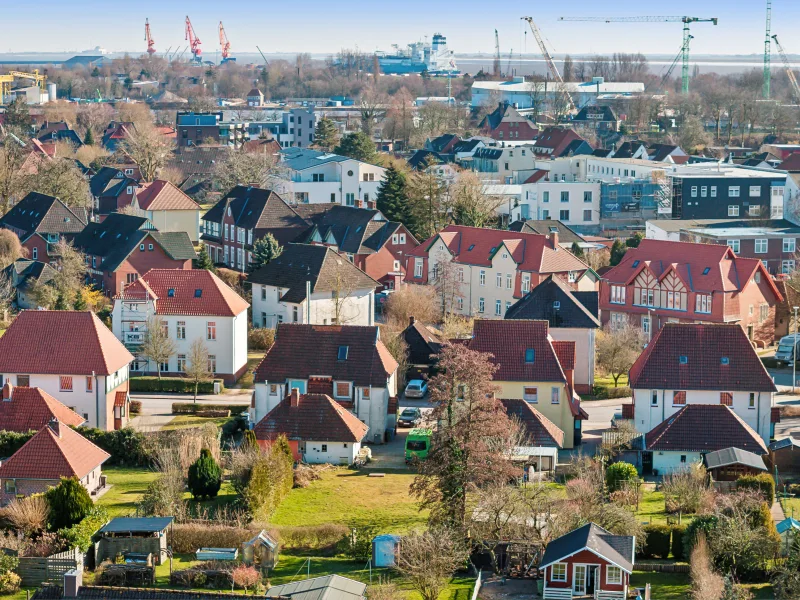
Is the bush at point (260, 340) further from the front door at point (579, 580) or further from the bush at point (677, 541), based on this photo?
the front door at point (579, 580)

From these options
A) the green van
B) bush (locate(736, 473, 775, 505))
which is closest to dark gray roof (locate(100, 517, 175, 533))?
the green van

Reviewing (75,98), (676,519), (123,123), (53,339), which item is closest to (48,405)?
(53,339)

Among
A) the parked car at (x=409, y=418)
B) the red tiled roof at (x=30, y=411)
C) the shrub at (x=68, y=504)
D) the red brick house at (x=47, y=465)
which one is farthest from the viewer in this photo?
the parked car at (x=409, y=418)

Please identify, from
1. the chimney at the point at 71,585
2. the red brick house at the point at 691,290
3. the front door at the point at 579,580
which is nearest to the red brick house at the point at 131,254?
the red brick house at the point at 691,290

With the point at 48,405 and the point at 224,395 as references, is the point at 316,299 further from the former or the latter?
the point at 48,405

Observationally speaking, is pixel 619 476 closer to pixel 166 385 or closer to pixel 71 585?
pixel 71 585

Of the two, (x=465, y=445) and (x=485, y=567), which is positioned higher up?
(x=465, y=445)

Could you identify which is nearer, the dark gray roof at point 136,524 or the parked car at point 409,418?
the dark gray roof at point 136,524

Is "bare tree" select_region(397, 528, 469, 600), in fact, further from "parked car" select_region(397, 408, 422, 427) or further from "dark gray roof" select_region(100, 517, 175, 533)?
"parked car" select_region(397, 408, 422, 427)
